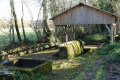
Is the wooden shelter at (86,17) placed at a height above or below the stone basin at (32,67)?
above

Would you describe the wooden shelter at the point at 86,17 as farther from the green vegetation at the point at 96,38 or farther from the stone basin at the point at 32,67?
the stone basin at the point at 32,67

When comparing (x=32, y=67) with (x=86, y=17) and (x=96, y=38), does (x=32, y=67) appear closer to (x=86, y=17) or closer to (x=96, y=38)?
(x=86, y=17)

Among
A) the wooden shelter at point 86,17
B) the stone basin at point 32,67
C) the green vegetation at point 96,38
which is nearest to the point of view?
the stone basin at point 32,67

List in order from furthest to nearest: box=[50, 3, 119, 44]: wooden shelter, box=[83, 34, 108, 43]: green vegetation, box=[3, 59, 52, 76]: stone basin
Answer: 1. box=[83, 34, 108, 43]: green vegetation
2. box=[50, 3, 119, 44]: wooden shelter
3. box=[3, 59, 52, 76]: stone basin

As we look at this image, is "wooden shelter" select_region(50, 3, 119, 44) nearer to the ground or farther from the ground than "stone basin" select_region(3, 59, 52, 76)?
farther from the ground

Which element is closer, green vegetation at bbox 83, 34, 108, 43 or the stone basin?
the stone basin

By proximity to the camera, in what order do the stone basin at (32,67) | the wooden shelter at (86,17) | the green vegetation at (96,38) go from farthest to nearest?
the green vegetation at (96,38) < the wooden shelter at (86,17) < the stone basin at (32,67)

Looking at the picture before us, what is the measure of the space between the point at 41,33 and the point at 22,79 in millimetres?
15599

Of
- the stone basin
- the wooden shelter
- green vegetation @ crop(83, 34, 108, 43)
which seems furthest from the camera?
green vegetation @ crop(83, 34, 108, 43)

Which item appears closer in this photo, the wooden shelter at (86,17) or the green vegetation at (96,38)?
the wooden shelter at (86,17)

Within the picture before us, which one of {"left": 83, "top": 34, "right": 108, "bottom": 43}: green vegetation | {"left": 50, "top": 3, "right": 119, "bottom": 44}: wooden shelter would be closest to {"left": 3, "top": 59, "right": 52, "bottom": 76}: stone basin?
{"left": 50, "top": 3, "right": 119, "bottom": 44}: wooden shelter

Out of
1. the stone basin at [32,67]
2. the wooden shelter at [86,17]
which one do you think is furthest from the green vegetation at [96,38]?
the stone basin at [32,67]

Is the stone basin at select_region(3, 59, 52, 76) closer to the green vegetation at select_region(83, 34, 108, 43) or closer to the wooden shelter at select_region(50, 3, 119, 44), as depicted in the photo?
the wooden shelter at select_region(50, 3, 119, 44)

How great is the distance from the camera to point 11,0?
15.5 meters
